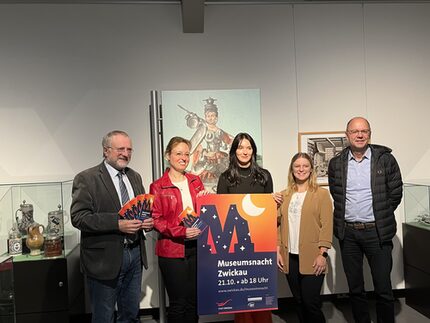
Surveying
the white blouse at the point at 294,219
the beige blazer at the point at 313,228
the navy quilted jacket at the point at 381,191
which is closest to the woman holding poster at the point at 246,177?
the white blouse at the point at 294,219

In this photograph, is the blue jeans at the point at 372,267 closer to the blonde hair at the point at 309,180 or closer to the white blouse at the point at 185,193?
the blonde hair at the point at 309,180

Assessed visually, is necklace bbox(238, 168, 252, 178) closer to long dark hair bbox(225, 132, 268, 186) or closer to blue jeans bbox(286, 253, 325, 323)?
long dark hair bbox(225, 132, 268, 186)

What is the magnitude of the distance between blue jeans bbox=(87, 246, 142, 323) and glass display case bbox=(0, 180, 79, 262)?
0.69 meters

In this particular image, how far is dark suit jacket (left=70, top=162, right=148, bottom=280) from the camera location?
2650 millimetres

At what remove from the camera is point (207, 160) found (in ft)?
13.5

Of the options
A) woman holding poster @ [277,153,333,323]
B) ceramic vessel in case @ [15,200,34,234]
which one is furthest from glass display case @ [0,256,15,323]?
woman holding poster @ [277,153,333,323]

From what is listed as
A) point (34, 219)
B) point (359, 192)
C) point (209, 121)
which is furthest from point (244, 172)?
point (34, 219)

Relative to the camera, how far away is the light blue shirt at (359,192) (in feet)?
10.4

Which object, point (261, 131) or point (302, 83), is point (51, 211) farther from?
point (302, 83)

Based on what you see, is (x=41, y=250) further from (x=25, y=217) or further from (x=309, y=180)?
(x=309, y=180)

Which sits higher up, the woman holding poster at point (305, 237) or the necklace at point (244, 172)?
the necklace at point (244, 172)

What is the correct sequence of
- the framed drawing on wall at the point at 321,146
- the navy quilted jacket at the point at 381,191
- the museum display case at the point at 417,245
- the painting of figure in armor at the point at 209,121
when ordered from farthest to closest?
the framed drawing on wall at the point at 321,146
the painting of figure in armor at the point at 209,121
the museum display case at the point at 417,245
the navy quilted jacket at the point at 381,191

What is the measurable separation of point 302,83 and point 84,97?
2253 millimetres

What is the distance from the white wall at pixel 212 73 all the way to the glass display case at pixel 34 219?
21.8 inches
